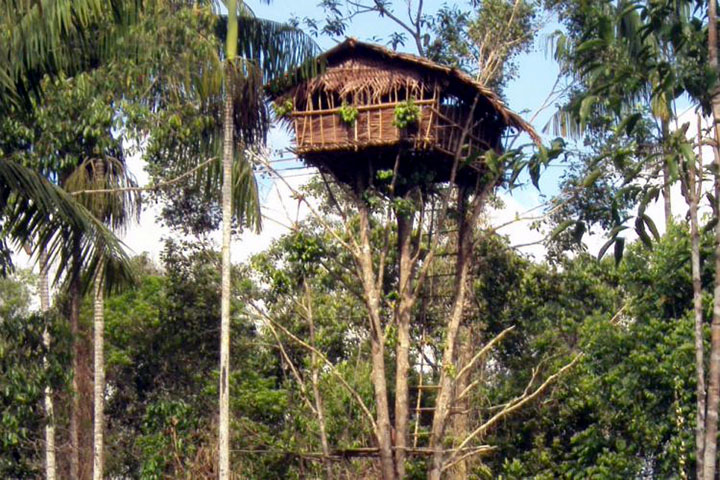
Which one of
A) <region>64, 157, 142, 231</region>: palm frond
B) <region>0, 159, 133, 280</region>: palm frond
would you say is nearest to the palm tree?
<region>64, 157, 142, 231</region>: palm frond

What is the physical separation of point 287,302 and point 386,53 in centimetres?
589

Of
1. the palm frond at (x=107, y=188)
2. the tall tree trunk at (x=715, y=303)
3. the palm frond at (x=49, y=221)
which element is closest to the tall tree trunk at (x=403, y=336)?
the palm frond at (x=107, y=188)

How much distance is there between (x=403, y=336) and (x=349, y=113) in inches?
123

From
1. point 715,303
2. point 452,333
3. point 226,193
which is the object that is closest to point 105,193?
point 226,193

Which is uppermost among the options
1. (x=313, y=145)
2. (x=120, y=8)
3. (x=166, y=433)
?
(x=313, y=145)

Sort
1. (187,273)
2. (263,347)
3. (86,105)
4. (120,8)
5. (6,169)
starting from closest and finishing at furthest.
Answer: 1. (6,169)
2. (120,8)
3. (86,105)
4. (187,273)
5. (263,347)

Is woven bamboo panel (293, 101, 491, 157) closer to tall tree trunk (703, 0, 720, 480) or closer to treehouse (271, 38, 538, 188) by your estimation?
treehouse (271, 38, 538, 188)

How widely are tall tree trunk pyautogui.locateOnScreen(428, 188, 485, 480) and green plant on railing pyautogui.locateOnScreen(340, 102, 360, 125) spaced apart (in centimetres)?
231

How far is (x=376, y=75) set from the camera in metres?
14.6

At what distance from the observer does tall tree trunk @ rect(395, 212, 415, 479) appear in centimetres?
1534

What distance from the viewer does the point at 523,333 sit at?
18531 millimetres

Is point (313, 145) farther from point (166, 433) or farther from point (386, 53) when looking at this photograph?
point (166, 433)

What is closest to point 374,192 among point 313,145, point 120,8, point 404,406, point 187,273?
point 313,145

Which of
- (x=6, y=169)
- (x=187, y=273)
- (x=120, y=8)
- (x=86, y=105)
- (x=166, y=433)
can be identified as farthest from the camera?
(x=187, y=273)
